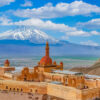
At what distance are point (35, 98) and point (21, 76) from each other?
7.52 metres

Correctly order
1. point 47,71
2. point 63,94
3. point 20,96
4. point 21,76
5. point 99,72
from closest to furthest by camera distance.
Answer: point 63,94, point 20,96, point 21,76, point 47,71, point 99,72

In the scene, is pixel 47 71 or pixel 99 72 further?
pixel 99 72

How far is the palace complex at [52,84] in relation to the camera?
96.9 feet

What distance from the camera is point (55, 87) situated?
31.9 meters

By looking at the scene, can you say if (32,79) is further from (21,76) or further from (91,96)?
(91,96)

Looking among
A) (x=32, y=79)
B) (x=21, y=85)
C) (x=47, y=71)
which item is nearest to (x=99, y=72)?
(x=47, y=71)

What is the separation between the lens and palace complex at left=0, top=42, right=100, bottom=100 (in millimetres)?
29550

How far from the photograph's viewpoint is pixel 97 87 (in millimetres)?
30906

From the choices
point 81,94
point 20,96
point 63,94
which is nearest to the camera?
point 81,94

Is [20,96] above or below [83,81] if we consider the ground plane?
below

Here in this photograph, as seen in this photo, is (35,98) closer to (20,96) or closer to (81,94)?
(20,96)

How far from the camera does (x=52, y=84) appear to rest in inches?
1276

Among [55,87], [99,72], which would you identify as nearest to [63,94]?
[55,87]

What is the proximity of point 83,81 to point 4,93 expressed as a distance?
12.5 meters
